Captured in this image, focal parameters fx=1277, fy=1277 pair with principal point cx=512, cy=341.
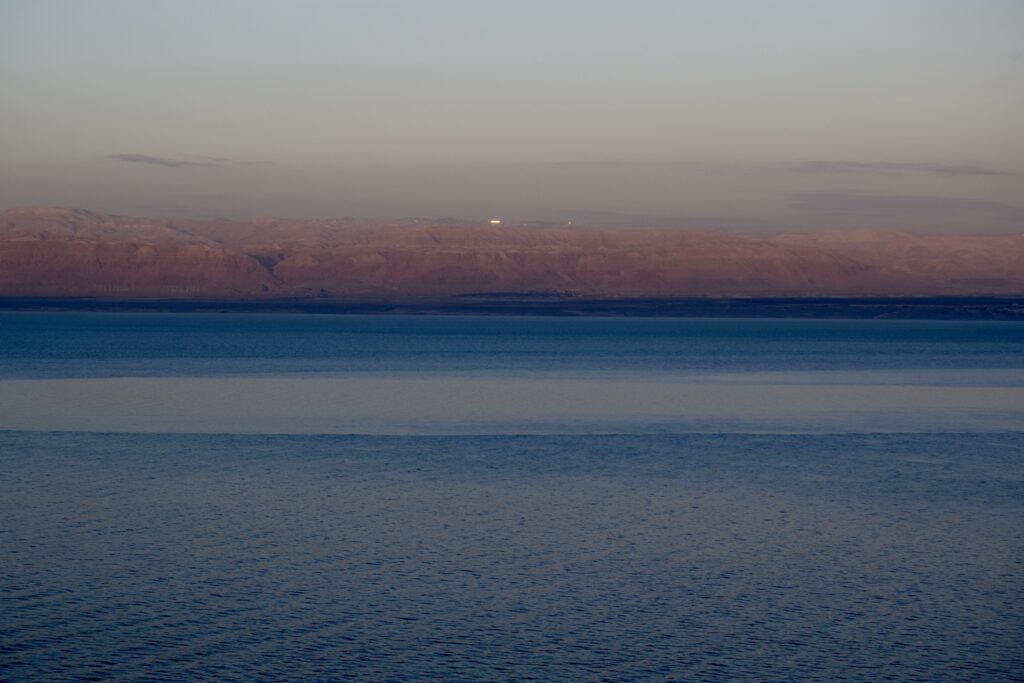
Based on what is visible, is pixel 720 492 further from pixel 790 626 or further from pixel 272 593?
pixel 272 593

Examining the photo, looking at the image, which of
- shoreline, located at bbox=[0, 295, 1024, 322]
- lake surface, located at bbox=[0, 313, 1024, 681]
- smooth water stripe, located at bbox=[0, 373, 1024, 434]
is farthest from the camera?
shoreline, located at bbox=[0, 295, 1024, 322]

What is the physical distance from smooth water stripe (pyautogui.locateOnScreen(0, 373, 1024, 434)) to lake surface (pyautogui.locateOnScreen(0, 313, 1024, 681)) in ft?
0.90

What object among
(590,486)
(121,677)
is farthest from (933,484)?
(121,677)

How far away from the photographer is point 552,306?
189875 millimetres

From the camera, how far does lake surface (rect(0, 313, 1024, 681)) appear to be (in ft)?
44.0

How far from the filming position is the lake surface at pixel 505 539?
1342cm

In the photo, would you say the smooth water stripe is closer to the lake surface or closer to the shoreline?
the lake surface

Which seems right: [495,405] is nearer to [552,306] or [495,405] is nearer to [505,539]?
[505,539]

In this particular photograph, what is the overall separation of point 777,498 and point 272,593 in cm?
1041

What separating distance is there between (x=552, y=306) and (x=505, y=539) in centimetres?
17152

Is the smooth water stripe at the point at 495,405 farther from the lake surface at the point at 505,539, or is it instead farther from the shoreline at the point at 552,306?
the shoreline at the point at 552,306

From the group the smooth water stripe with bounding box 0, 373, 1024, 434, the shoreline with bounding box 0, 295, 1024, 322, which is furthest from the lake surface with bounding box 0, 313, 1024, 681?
the shoreline with bounding box 0, 295, 1024, 322

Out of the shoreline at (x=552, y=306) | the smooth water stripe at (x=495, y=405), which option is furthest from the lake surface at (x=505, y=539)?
the shoreline at (x=552, y=306)

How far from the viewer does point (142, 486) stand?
22.8 m
